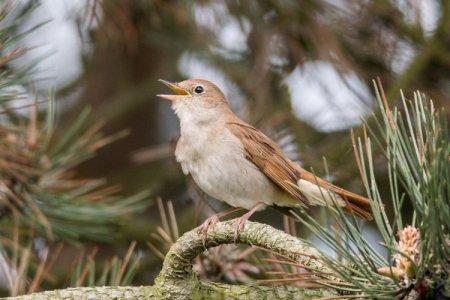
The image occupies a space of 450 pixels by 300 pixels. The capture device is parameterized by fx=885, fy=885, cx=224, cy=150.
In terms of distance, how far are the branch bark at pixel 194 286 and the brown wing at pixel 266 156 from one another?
169 cm

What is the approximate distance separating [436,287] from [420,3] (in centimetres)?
357

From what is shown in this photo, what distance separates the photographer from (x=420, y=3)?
5.31m

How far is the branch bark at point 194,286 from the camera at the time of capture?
2.54 meters

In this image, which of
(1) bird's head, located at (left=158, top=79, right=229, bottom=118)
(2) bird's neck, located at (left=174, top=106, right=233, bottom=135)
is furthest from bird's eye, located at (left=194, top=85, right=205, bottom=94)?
(2) bird's neck, located at (left=174, top=106, right=233, bottom=135)

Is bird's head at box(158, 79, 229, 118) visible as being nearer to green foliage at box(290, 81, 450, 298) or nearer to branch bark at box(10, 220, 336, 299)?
branch bark at box(10, 220, 336, 299)

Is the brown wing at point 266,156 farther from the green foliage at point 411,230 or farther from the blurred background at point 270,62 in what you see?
the green foliage at point 411,230

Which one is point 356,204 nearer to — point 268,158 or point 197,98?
point 268,158

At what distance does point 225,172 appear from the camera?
14.3ft

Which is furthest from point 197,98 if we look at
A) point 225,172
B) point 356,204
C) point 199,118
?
point 356,204

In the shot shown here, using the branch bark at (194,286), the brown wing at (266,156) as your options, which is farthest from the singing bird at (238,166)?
the branch bark at (194,286)

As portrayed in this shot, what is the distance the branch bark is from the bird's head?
213 centimetres

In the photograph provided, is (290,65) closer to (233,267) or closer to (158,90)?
(158,90)

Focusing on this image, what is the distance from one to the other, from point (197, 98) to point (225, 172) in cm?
75

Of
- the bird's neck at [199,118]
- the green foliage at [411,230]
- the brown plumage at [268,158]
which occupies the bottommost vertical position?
the brown plumage at [268,158]
